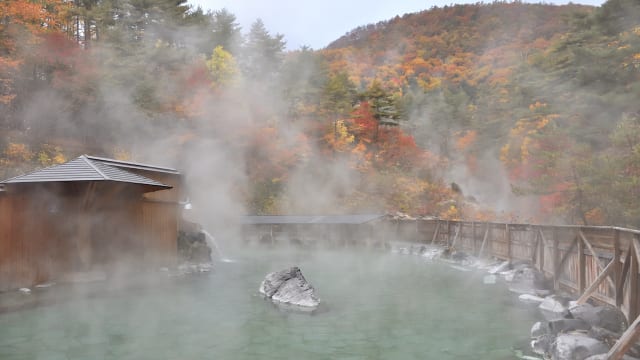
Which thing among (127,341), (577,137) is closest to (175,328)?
(127,341)

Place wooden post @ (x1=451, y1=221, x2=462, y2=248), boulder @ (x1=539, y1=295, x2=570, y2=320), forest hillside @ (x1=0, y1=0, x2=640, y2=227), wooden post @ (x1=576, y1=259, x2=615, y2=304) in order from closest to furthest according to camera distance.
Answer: wooden post @ (x1=576, y1=259, x2=615, y2=304)
boulder @ (x1=539, y1=295, x2=570, y2=320)
forest hillside @ (x1=0, y1=0, x2=640, y2=227)
wooden post @ (x1=451, y1=221, x2=462, y2=248)

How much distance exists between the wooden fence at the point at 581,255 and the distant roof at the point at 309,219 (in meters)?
6.23

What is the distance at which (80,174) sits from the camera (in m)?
11.4

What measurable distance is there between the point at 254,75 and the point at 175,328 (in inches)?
1276

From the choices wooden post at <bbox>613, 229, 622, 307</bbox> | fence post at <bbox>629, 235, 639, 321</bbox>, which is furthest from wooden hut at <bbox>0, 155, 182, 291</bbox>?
fence post at <bbox>629, 235, 639, 321</bbox>

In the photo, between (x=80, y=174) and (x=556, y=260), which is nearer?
(x=556, y=260)

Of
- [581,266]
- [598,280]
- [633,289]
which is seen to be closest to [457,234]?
[581,266]

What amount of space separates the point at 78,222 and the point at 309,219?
13745 mm

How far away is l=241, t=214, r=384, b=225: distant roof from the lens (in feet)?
76.8

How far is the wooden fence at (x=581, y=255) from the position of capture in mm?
6055

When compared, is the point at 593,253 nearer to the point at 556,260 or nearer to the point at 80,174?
the point at 556,260

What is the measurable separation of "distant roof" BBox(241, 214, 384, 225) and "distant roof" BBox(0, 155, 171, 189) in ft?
39.9

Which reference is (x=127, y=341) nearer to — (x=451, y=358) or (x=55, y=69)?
(x=451, y=358)

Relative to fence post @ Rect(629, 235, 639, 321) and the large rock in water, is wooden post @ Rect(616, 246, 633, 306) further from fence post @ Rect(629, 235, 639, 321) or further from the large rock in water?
the large rock in water
